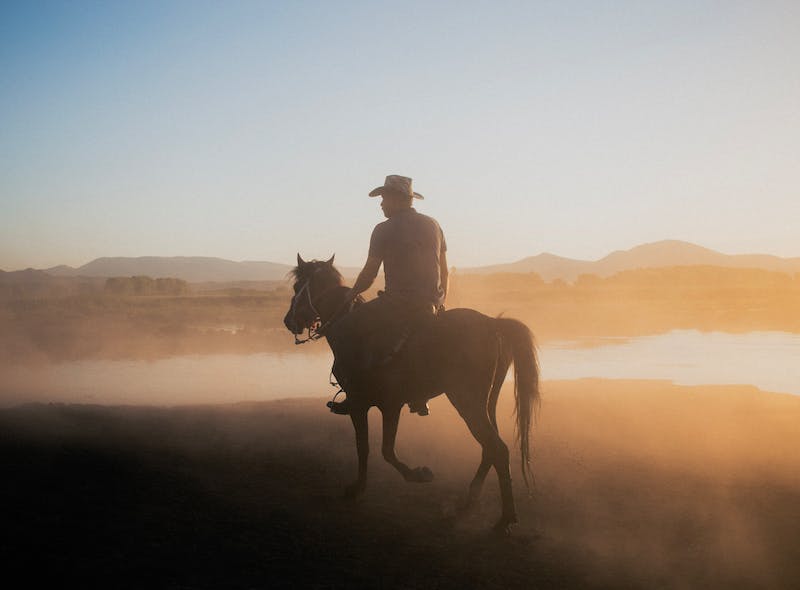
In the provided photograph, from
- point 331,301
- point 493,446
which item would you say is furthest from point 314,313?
point 493,446

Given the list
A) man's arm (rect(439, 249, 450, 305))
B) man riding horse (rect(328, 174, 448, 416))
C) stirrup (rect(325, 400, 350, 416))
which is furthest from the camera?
man's arm (rect(439, 249, 450, 305))

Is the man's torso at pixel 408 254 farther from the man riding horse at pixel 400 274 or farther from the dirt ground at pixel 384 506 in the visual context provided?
the dirt ground at pixel 384 506

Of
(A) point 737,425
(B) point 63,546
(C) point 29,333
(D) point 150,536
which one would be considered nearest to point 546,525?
(D) point 150,536

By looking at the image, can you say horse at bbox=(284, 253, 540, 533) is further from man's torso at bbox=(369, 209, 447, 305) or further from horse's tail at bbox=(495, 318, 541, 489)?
man's torso at bbox=(369, 209, 447, 305)

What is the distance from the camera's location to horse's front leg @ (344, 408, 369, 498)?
26.8 feet

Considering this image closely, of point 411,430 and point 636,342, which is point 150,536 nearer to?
point 411,430

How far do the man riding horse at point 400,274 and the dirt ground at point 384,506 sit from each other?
181cm

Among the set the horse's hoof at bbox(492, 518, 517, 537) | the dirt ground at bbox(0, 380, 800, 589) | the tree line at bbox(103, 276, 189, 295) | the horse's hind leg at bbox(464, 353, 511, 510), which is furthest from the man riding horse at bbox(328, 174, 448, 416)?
the tree line at bbox(103, 276, 189, 295)

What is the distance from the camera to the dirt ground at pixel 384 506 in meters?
5.89

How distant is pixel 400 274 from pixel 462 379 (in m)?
1.46

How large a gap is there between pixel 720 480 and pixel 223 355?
70.3ft

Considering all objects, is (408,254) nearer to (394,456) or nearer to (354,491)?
(394,456)

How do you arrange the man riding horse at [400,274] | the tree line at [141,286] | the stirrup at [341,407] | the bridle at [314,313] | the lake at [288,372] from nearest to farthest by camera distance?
the man riding horse at [400,274], the stirrup at [341,407], the bridle at [314,313], the lake at [288,372], the tree line at [141,286]

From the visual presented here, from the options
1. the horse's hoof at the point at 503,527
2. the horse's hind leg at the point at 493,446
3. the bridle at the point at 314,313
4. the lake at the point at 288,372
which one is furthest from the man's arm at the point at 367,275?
the lake at the point at 288,372
